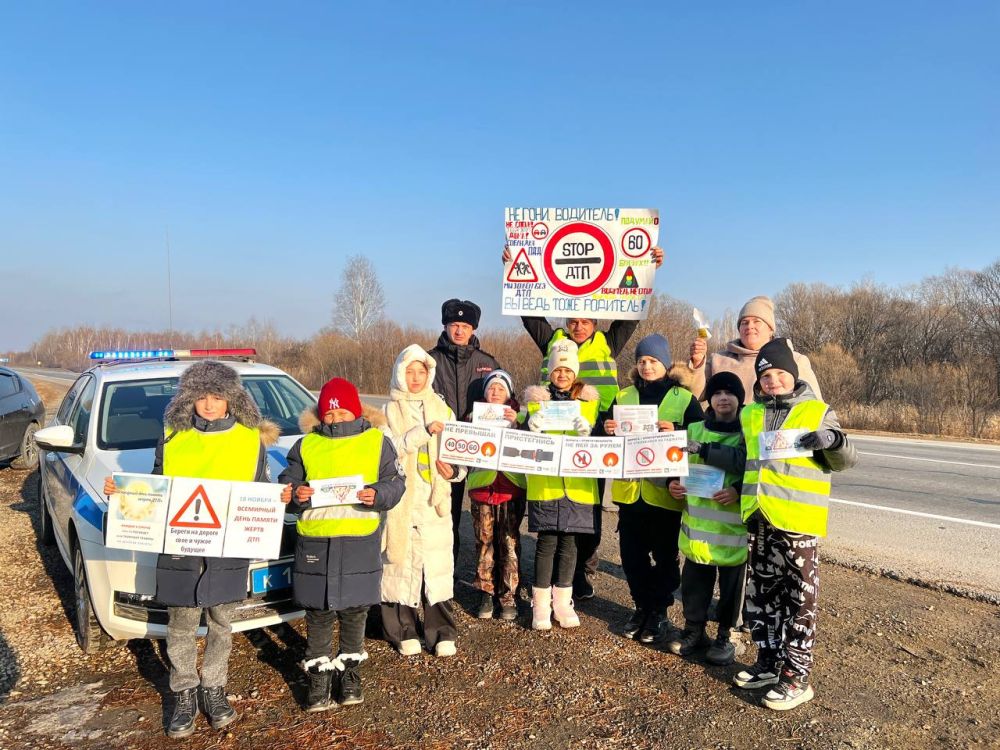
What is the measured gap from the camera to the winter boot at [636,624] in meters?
4.52

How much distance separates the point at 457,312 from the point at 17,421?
9658 mm

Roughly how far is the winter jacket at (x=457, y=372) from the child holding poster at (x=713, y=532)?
5.97ft

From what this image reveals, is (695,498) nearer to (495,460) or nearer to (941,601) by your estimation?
(495,460)

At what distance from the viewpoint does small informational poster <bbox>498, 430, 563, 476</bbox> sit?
4.46 m

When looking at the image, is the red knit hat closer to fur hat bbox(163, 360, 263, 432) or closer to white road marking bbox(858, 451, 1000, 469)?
fur hat bbox(163, 360, 263, 432)

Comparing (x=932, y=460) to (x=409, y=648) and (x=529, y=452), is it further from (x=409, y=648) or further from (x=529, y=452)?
(x=409, y=648)

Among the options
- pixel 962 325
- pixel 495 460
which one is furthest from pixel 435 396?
pixel 962 325

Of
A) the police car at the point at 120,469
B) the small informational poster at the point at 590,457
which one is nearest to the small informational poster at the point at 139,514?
the police car at the point at 120,469

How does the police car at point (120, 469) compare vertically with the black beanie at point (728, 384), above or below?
below

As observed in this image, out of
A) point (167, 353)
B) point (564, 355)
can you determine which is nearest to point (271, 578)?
point (564, 355)

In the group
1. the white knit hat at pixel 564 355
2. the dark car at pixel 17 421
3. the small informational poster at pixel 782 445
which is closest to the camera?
the small informational poster at pixel 782 445

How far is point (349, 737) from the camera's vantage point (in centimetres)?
337

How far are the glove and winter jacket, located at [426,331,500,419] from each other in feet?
8.08

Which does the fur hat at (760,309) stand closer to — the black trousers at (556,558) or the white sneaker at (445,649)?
the black trousers at (556,558)
